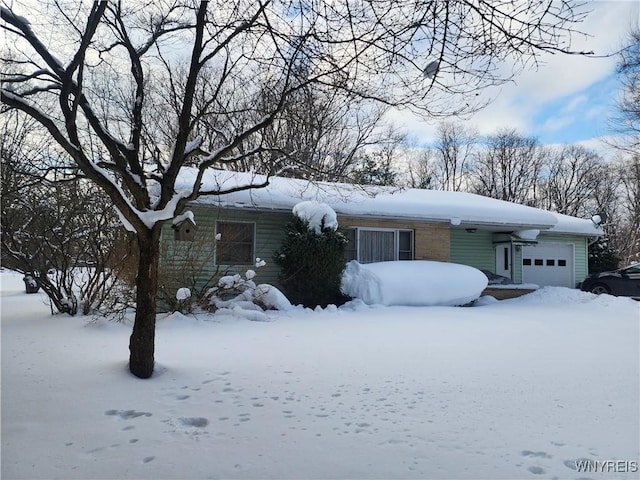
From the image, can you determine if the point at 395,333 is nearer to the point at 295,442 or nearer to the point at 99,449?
the point at 295,442

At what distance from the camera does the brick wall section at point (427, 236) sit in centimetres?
1370

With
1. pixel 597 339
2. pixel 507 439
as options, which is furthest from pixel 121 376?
pixel 597 339

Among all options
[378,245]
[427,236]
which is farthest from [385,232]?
[427,236]

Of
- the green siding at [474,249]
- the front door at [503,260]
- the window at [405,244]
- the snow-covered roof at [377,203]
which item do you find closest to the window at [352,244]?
the snow-covered roof at [377,203]

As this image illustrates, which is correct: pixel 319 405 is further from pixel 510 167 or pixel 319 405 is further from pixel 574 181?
pixel 574 181

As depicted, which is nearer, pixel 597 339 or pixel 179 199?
pixel 179 199

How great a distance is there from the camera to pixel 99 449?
3178 mm

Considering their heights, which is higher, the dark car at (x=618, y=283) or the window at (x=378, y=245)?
the window at (x=378, y=245)

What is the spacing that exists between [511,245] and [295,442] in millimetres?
14662

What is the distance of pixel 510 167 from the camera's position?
39281 mm

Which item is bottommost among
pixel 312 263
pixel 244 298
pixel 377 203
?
pixel 244 298

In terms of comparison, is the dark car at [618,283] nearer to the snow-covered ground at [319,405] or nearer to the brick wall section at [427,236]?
the brick wall section at [427,236]

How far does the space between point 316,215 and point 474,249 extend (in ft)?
23.1

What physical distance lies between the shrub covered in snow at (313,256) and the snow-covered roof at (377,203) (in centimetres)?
64
